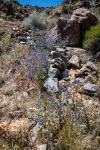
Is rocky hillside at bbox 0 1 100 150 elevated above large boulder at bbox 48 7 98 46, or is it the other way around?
large boulder at bbox 48 7 98 46

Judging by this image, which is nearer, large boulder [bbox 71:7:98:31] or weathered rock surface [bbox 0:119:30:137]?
weathered rock surface [bbox 0:119:30:137]

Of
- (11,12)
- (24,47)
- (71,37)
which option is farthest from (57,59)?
(11,12)

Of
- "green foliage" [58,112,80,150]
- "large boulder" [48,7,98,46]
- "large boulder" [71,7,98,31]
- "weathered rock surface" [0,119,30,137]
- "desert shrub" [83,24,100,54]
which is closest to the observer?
"green foliage" [58,112,80,150]

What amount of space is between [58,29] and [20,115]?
4.97m

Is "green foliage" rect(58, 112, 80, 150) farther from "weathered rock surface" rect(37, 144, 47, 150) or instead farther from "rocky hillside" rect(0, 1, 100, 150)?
"weathered rock surface" rect(37, 144, 47, 150)

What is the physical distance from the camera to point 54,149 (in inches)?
120

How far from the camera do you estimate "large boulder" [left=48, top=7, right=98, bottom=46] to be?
25.6ft

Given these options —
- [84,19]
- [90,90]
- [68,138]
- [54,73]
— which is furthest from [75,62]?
[68,138]

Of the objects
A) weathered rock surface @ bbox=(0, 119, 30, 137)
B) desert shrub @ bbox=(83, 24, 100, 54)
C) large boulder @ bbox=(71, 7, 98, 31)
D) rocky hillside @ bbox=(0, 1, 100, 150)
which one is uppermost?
large boulder @ bbox=(71, 7, 98, 31)

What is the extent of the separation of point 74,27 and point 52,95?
441cm

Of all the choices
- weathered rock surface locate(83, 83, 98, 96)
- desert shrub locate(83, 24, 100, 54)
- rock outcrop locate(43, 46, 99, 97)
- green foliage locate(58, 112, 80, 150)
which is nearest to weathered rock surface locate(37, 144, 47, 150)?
green foliage locate(58, 112, 80, 150)

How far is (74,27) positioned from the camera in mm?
7949

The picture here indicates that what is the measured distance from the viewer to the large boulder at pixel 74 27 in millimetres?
7816

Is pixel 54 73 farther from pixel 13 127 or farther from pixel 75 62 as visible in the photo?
pixel 13 127
